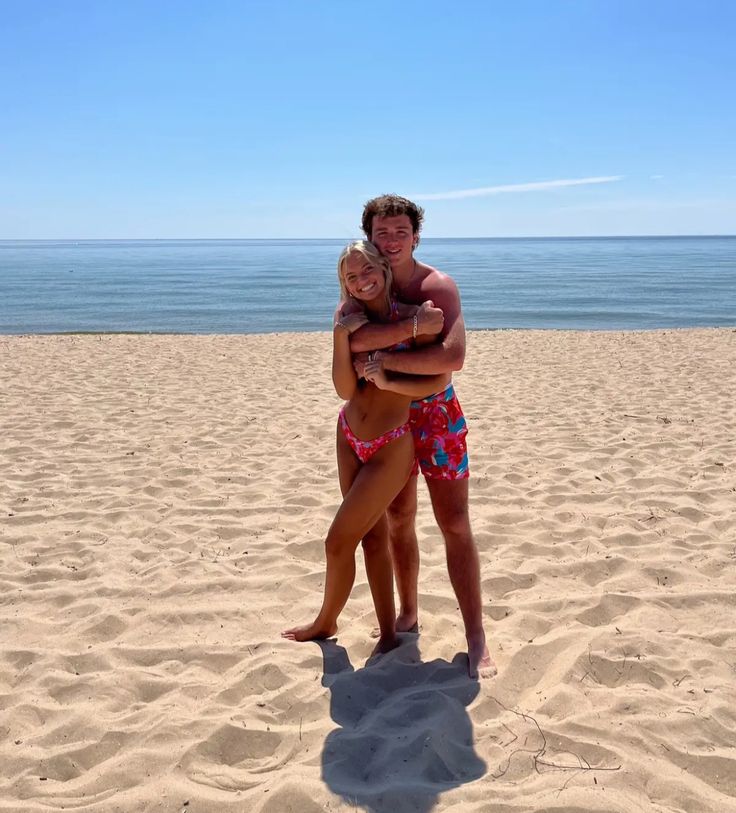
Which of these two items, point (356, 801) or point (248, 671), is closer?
point (356, 801)

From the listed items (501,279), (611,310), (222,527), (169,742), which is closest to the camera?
(169,742)

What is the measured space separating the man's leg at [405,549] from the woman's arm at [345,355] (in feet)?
1.85

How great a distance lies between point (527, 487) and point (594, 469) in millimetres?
726

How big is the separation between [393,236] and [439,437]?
88cm

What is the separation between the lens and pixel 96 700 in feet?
9.70

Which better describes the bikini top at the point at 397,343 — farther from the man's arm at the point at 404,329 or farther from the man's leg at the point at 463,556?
the man's leg at the point at 463,556

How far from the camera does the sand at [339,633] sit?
8.11 feet

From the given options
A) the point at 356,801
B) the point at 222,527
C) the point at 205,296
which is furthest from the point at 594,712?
the point at 205,296

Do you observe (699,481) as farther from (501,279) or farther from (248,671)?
(501,279)

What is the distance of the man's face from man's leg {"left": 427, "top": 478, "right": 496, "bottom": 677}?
100 cm

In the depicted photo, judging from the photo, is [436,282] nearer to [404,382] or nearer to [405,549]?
[404,382]

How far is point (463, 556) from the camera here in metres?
3.24

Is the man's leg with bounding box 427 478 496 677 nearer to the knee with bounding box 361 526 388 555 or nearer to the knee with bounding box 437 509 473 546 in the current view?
the knee with bounding box 437 509 473 546

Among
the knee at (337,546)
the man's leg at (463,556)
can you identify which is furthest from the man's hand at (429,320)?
the knee at (337,546)
